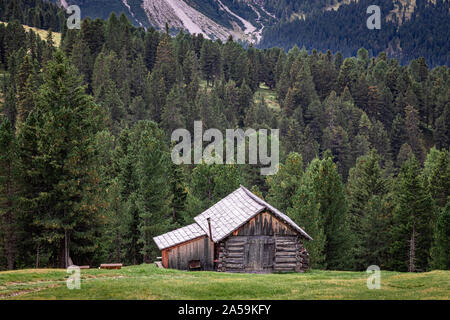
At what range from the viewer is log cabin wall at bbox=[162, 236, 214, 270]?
33.1m

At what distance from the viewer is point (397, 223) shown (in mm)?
48812

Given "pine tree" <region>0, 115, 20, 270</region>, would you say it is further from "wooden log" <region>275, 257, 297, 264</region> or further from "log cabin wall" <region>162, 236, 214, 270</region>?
"wooden log" <region>275, 257, 297, 264</region>

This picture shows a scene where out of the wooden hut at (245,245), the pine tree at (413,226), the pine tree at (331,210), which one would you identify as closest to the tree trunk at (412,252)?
the pine tree at (413,226)

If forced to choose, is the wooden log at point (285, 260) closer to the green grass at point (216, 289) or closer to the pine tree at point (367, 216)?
the green grass at point (216, 289)

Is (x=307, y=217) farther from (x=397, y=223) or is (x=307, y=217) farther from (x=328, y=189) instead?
(x=397, y=223)

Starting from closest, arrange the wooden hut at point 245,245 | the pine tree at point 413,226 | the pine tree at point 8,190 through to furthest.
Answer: the wooden hut at point 245,245 < the pine tree at point 8,190 < the pine tree at point 413,226

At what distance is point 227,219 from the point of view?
111 feet

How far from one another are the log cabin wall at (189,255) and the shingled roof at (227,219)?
1.64 feet

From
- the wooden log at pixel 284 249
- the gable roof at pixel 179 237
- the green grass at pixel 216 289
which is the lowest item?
the green grass at pixel 216 289

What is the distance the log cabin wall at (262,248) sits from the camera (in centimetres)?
3225

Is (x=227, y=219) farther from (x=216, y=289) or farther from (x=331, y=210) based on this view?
(x=331, y=210)

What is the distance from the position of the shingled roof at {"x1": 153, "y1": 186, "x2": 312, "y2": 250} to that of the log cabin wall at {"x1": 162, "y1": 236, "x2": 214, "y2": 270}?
1.64 ft
